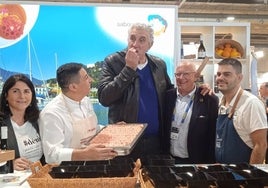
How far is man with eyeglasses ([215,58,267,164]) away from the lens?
2596 mm

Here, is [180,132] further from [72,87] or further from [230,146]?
[72,87]

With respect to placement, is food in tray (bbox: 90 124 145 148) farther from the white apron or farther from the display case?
the display case

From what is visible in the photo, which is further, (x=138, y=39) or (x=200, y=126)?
(x=200, y=126)

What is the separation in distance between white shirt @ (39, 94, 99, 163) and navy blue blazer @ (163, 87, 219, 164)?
2.91ft

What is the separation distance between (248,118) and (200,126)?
1.25 ft

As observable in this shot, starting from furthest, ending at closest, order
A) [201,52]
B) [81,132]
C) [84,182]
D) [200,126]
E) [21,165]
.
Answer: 1. [201,52]
2. [200,126]
3. [81,132]
4. [21,165]
5. [84,182]

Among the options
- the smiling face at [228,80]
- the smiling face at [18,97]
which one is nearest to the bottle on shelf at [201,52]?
the smiling face at [228,80]

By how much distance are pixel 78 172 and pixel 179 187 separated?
41 centimetres

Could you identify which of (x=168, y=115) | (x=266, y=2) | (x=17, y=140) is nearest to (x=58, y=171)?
(x=17, y=140)

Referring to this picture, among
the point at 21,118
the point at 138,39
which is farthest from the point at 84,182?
the point at 138,39

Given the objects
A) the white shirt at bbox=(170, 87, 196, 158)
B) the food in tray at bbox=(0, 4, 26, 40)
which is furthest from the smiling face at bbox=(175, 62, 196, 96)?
the food in tray at bbox=(0, 4, 26, 40)

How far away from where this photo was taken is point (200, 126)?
280 cm

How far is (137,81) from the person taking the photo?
8.95 feet

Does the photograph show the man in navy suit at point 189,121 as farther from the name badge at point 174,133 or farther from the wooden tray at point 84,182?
the wooden tray at point 84,182
